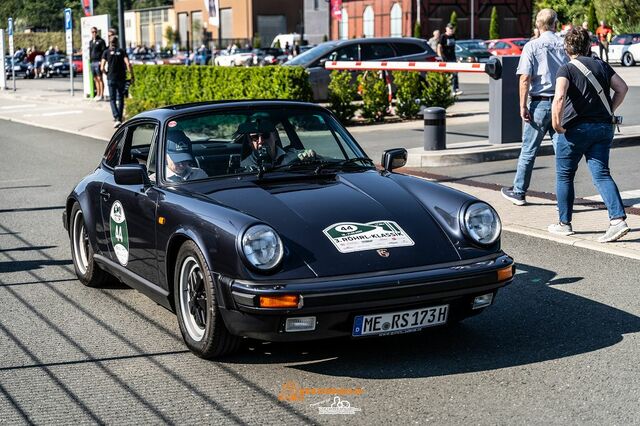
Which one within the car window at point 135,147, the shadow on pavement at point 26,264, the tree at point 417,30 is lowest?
the shadow on pavement at point 26,264

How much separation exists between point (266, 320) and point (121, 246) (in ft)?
6.67

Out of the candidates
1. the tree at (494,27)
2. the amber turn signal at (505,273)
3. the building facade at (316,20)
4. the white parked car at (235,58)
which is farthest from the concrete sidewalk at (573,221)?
the building facade at (316,20)

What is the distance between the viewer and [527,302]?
7070 mm

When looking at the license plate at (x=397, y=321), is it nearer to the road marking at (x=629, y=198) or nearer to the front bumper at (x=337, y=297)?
the front bumper at (x=337, y=297)

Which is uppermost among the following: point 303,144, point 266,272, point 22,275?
point 303,144

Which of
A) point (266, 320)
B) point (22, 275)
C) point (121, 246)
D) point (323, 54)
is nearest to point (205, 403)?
point (266, 320)

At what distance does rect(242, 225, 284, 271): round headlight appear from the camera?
215 inches

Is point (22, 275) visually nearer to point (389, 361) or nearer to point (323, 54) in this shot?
point (389, 361)

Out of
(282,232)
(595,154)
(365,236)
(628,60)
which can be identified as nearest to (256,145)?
(282,232)

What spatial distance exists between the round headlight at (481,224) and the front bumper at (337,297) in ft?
1.23

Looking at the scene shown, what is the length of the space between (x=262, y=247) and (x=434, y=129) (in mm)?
9870

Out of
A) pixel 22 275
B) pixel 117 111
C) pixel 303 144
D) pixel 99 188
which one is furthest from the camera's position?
pixel 117 111

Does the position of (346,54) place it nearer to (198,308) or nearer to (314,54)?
(314,54)

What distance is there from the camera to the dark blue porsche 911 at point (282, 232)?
5441 mm
